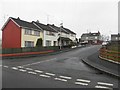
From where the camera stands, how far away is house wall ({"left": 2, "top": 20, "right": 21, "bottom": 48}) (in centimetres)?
3581

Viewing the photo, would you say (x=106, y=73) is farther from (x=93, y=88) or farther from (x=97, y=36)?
(x=97, y=36)

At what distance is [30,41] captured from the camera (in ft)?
127

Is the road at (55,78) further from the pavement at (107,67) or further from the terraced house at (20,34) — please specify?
the terraced house at (20,34)

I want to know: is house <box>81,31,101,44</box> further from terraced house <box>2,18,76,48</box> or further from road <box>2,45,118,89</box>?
road <box>2,45,118,89</box>

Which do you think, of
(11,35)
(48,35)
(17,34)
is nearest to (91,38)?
(48,35)

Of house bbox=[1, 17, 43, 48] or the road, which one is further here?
house bbox=[1, 17, 43, 48]

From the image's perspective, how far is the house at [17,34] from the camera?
35.7 m

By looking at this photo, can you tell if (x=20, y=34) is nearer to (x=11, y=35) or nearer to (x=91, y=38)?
(x=11, y=35)

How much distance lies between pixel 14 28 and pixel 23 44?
13.6 ft

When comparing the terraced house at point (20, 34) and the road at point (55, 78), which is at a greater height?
the terraced house at point (20, 34)

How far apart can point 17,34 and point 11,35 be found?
2377 millimetres

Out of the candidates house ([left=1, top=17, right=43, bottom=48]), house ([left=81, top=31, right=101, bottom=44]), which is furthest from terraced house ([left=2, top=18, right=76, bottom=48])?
house ([left=81, top=31, right=101, bottom=44])

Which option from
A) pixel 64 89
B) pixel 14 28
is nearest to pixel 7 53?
pixel 14 28

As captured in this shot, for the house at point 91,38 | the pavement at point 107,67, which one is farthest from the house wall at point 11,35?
the house at point 91,38
